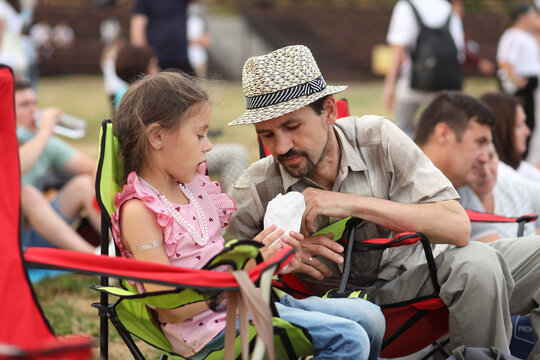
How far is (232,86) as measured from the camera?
639 inches

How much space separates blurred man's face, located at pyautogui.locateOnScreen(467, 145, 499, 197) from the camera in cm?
332

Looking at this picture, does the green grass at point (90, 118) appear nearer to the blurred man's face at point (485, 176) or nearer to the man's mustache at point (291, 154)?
the man's mustache at point (291, 154)

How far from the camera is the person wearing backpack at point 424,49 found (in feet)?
19.0

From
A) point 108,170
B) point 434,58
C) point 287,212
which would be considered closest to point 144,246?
point 108,170

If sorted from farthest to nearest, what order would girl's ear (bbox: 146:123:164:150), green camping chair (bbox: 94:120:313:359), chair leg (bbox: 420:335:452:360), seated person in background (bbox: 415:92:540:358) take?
chair leg (bbox: 420:335:452:360) < seated person in background (bbox: 415:92:540:358) < girl's ear (bbox: 146:123:164:150) < green camping chair (bbox: 94:120:313:359)

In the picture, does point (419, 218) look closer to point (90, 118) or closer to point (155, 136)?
point (155, 136)

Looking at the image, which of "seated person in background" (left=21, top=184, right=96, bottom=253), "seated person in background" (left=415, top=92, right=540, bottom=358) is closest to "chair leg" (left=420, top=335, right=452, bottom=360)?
"seated person in background" (left=415, top=92, right=540, bottom=358)

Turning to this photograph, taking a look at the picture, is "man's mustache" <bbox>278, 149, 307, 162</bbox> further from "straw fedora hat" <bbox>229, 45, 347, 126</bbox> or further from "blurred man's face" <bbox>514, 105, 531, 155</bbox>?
"blurred man's face" <bbox>514, 105, 531, 155</bbox>

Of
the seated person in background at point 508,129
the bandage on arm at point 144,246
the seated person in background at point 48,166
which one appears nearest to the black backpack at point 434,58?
the seated person in background at point 508,129

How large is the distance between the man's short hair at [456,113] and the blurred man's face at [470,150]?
0.02 metres

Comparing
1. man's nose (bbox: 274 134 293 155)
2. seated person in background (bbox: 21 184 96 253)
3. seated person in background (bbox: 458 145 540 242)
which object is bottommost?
seated person in background (bbox: 21 184 96 253)

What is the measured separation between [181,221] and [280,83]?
595 millimetres

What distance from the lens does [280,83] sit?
247cm

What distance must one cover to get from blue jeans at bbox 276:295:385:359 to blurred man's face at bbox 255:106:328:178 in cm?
48
